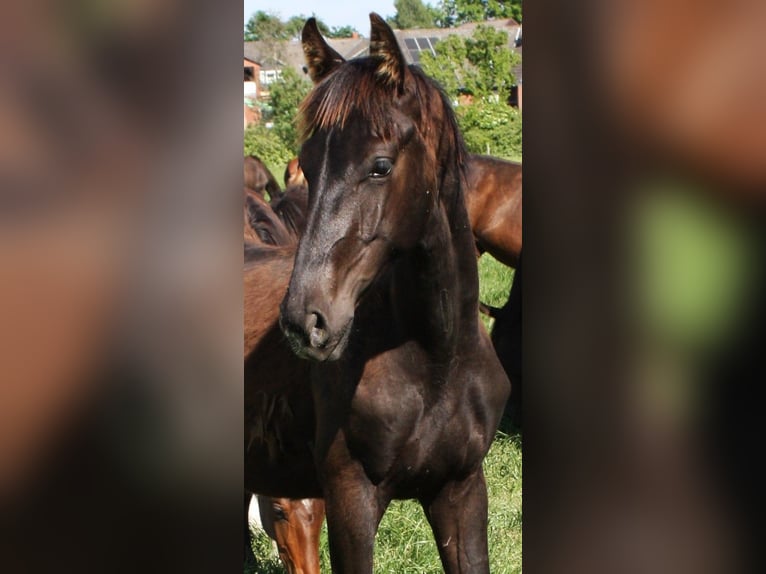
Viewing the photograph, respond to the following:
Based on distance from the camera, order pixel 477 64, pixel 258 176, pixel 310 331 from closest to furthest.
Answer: pixel 310 331, pixel 258 176, pixel 477 64

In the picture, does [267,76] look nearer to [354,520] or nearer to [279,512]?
[279,512]

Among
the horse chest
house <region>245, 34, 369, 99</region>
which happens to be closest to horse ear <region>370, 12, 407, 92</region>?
the horse chest

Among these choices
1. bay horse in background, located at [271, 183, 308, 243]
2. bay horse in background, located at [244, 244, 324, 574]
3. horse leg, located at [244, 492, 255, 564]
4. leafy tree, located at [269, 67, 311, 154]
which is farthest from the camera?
leafy tree, located at [269, 67, 311, 154]

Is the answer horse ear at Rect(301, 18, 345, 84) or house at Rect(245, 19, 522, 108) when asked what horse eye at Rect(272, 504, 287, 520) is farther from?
house at Rect(245, 19, 522, 108)

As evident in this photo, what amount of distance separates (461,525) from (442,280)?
0.69 meters

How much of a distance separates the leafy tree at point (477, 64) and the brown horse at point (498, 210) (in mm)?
8260

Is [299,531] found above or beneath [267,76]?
above

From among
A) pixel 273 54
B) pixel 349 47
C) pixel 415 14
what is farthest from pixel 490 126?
pixel 415 14

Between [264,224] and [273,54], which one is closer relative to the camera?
[264,224]

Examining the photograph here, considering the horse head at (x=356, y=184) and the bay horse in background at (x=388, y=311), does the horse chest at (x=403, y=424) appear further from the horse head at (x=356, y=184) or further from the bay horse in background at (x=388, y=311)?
the horse head at (x=356, y=184)

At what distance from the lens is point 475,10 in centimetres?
2070

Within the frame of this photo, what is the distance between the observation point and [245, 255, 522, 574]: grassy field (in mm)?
3369

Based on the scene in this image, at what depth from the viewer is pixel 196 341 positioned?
0.68 meters

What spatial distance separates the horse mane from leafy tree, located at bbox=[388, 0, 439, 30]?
2289cm
